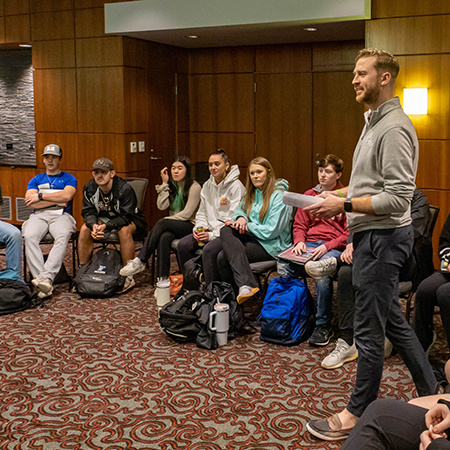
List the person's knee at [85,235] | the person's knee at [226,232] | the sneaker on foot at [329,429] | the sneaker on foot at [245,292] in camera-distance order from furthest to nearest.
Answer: the person's knee at [85,235] → the person's knee at [226,232] → the sneaker on foot at [245,292] → the sneaker on foot at [329,429]

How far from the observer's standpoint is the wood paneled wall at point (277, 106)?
8156mm

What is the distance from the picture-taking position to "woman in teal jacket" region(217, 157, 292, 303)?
4.81 m

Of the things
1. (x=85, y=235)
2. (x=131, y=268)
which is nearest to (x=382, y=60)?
(x=131, y=268)

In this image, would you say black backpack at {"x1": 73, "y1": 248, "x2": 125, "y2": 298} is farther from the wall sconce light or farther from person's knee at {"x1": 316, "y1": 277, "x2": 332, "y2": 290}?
the wall sconce light

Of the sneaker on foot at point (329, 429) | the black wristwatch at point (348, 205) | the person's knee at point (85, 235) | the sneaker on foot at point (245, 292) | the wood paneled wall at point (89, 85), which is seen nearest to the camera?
the black wristwatch at point (348, 205)

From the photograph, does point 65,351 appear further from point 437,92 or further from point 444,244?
point 437,92

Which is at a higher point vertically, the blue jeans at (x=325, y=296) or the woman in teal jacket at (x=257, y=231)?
the woman in teal jacket at (x=257, y=231)

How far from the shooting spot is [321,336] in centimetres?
435

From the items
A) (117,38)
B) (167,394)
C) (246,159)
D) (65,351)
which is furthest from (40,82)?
(167,394)

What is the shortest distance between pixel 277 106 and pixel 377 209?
606 centimetres

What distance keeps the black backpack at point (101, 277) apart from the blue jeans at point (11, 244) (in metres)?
0.55

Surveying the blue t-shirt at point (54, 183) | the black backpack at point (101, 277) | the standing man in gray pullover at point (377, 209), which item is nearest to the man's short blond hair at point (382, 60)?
the standing man in gray pullover at point (377, 209)

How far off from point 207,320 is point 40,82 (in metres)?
5.20

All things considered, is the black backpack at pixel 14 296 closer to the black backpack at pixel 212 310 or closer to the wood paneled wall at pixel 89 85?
A: the black backpack at pixel 212 310
